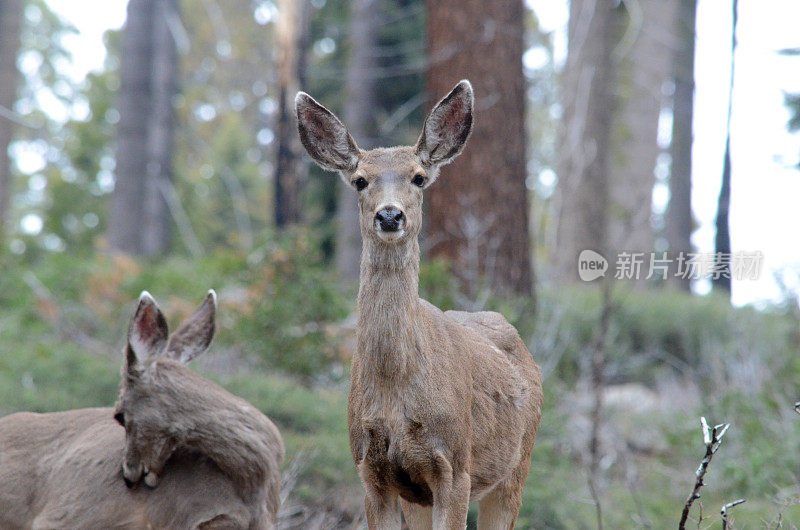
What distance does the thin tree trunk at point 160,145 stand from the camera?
2075 cm

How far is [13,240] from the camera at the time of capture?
18062 millimetres

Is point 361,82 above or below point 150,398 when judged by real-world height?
above

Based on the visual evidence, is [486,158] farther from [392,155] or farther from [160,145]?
[160,145]

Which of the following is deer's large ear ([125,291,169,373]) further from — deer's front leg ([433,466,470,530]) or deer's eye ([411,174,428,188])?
deer's front leg ([433,466,470,530])

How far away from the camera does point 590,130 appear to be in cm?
1852

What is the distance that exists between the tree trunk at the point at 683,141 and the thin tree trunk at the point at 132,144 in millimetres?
13635

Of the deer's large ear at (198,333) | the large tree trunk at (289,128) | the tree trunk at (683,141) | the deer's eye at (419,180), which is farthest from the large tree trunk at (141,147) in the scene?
the deer's eye at (419,180)

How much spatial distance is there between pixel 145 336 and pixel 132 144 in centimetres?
1615

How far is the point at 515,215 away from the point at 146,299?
5434 mm

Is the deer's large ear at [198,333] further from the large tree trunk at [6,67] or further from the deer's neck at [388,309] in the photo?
the large tree trunk at [6,67]

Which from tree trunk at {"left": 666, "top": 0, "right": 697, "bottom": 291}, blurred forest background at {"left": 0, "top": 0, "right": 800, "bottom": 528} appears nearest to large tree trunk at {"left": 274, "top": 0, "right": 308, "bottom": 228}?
blurred forest background at {"left": 0, "top": 0, "right": 800, "bottom": 528}

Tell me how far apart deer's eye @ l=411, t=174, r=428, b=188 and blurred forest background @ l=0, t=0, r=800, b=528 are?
1.88 m

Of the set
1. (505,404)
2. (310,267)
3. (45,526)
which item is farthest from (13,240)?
(505,404)

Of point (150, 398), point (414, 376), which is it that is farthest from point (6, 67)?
point (414, 376)
